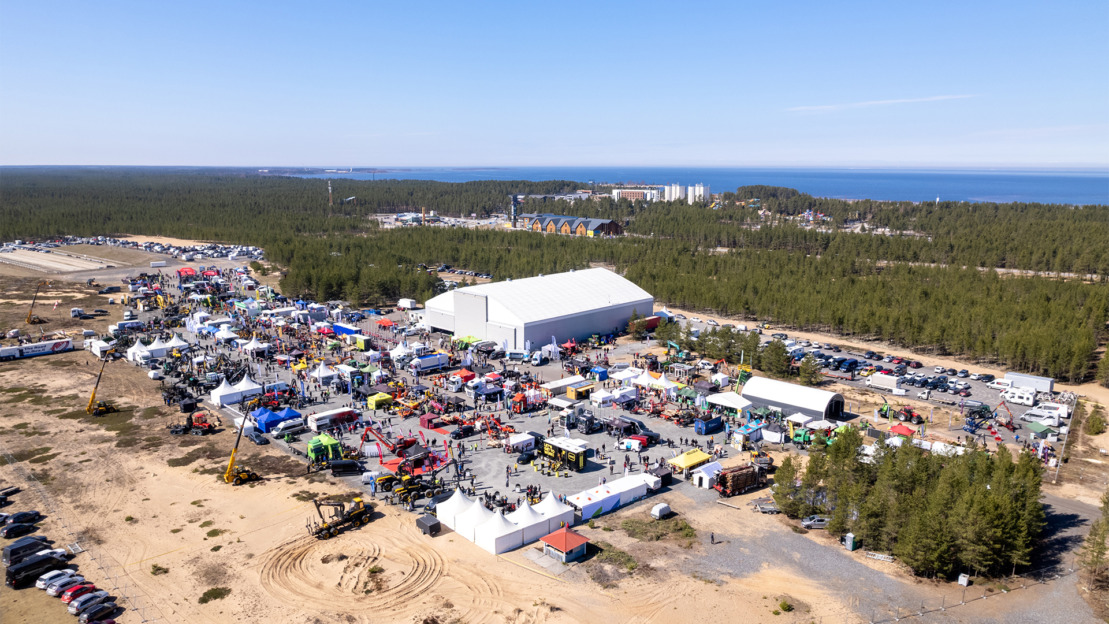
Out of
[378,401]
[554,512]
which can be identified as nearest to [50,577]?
[554,512]

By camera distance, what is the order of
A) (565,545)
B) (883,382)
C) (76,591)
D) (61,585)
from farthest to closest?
1. (883,382)
2. (565,545)
3. (61,585)
4. (76,591)

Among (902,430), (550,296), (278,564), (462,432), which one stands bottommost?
(278,564)

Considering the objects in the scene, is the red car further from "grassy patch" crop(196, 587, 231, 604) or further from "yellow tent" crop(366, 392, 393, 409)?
"yellow tent" crop(366, 392, 393, 409)

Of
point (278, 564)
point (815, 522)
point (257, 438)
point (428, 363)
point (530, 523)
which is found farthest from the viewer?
point (428, 363)

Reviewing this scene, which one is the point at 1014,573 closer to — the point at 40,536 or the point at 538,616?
the point at 538,616

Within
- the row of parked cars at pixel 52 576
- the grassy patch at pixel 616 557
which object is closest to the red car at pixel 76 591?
the row of parked cars at pixel 52 576

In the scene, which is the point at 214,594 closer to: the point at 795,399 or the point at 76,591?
the point at 76,591
